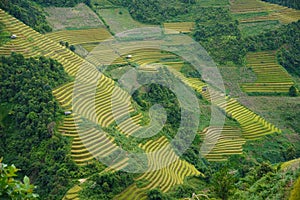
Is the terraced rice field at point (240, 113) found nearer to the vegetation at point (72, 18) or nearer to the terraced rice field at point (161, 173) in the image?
the terraced rice field at point (161, 173)

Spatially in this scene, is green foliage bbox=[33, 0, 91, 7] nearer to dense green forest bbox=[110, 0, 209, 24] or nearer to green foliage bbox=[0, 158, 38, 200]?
dense green forest bbox=[110, 0, 209, 24]

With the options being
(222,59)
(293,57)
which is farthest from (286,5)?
(222,59)

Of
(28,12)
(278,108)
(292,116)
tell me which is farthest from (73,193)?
(28,12)

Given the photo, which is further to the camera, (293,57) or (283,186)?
(293,57)

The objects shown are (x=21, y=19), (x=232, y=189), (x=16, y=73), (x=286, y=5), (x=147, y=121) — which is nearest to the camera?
(x=232, y=189)

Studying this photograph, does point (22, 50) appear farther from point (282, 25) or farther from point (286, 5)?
point (286, 5)

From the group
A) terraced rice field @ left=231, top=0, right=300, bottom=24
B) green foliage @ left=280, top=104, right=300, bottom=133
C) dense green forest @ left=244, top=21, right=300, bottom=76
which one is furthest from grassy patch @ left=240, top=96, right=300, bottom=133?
terraced rice field @ left=231, top=0, right=300, bottom=24

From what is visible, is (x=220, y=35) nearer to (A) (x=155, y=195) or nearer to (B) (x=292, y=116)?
(B) (x=292, y=116)
